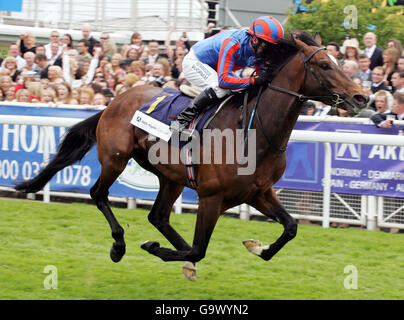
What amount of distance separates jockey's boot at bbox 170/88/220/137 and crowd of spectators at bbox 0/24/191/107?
2.72 metres

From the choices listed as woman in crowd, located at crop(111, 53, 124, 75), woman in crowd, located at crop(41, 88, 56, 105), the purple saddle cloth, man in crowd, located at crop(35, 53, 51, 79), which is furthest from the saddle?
man in crowd, located at crop(35, 53, 51, 79)

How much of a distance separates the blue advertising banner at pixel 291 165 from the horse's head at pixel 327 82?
249cm

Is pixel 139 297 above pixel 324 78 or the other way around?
the other way around

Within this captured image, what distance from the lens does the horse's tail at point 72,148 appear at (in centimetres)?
607

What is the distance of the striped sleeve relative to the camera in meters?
4.78

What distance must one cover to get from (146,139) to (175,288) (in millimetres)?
1188

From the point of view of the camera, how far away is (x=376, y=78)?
768 centimetres

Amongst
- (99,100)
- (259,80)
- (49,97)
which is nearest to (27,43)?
(49,97)

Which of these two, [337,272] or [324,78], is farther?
[337,272]

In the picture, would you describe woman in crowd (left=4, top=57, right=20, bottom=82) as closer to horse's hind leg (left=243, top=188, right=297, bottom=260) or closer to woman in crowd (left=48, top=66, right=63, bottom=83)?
woman in crowd (left=48, top=66, right=63, bottom=83)

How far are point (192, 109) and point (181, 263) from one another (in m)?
1.51
